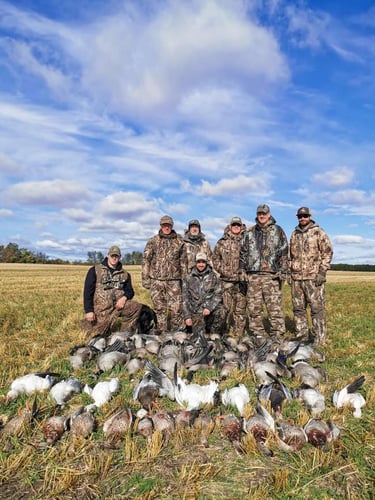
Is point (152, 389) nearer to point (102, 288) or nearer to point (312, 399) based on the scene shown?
point (312, 399)

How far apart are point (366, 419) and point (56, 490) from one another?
2.93m

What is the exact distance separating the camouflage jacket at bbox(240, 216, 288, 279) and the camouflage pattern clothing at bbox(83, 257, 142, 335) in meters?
2.55

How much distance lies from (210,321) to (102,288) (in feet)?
7.30

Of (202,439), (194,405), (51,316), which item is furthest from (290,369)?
(51,316)

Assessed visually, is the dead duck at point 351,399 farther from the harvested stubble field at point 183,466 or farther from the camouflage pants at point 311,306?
the camouflage pants at point 311,306

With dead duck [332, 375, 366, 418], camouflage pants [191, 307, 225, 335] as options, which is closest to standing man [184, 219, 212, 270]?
camouflage pants [191, 307, 225, 335]

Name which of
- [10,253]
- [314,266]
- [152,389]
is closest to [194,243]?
[314,266]

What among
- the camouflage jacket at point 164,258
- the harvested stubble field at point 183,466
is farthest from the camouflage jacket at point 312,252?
the harvested stubble field at point 183,466

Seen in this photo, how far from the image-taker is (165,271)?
7727mm

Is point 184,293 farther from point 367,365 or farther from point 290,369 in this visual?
point 367,365

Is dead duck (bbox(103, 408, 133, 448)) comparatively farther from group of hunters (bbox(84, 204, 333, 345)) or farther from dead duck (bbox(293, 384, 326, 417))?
group of hunters (bbox(84, 204, 333, 345))

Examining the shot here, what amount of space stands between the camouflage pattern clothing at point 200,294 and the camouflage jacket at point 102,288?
1313 mm

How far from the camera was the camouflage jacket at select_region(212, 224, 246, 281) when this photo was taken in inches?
304

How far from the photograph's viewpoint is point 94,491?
2711mm
